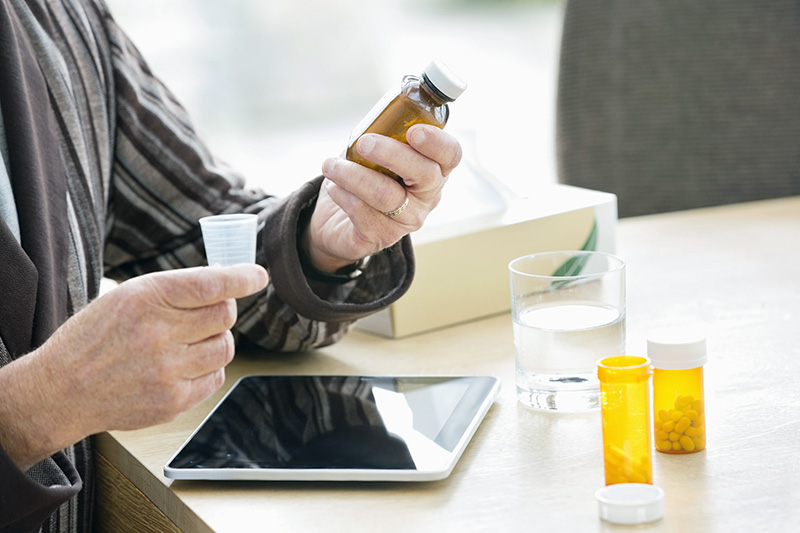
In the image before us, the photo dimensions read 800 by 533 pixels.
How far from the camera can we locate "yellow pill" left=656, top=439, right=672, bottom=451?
70 cm

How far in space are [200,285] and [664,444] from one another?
0.39 metres

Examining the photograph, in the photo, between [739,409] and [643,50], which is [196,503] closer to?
[739,409]

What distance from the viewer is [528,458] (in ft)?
2.35

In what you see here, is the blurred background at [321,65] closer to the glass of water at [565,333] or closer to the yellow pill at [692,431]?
the glass of water at [565,333]

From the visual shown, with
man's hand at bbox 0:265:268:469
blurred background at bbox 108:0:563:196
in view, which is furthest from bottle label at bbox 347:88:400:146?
blurred background at bbox 108:0:563:196

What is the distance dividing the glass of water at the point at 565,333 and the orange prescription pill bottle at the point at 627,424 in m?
0.16

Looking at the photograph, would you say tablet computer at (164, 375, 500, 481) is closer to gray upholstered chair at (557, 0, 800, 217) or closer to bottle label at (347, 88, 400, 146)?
bottle label at (347, 88, 400, 146)

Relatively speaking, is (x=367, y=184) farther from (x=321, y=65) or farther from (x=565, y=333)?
(x=321, y=65)

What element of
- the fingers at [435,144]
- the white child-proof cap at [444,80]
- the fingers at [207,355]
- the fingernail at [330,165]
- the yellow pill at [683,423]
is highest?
the white child-proof cap at [444,80]

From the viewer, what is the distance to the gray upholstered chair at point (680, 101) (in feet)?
5.83

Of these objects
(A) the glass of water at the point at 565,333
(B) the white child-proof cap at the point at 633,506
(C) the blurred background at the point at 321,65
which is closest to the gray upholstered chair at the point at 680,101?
(A) the glass of water at the point at 565,333

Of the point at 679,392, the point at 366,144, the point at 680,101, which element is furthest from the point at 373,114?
the point at 680,101

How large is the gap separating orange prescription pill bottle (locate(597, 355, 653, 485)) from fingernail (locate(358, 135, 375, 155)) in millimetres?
→ 278

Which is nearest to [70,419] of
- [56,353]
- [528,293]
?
[56,353]
